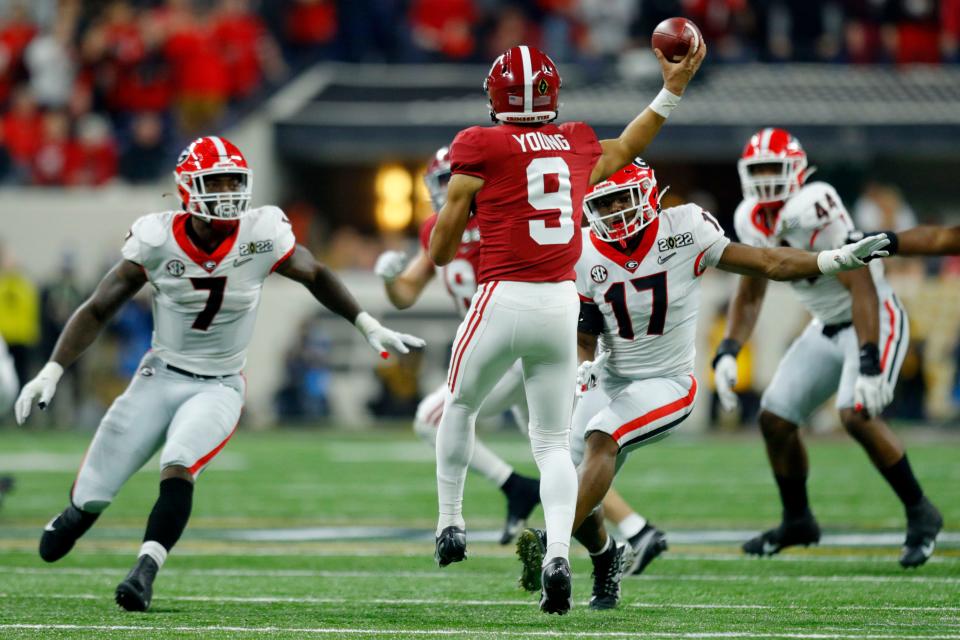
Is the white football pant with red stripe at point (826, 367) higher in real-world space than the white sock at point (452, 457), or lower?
lower

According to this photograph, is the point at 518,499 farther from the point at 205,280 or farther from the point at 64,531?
the point at 64,531

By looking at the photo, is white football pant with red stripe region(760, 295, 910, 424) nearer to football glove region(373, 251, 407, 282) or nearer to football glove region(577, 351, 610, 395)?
football glove region(577, 351, 610, 395)

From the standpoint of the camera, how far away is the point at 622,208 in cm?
582

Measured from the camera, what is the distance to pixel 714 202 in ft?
57.1

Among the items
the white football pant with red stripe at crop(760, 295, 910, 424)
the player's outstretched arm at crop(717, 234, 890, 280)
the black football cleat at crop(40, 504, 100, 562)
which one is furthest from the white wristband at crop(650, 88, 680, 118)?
the black football cleat at crop(40, 504, 100, 562)

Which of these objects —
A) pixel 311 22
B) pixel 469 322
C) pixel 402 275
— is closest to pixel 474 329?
pixel 469 322

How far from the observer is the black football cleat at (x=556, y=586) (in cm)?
512

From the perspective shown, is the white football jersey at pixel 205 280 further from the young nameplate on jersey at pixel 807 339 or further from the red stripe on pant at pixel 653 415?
the young nameplate on jersey at pixel 807 339

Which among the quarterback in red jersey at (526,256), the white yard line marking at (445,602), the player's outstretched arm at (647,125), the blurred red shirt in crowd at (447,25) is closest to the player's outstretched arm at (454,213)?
the quarterback in red jersey at (526,256)

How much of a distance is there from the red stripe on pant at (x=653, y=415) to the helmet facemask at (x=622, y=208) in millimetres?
621

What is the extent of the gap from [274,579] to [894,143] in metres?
11.4

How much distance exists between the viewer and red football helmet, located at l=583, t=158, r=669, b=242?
19.0ft

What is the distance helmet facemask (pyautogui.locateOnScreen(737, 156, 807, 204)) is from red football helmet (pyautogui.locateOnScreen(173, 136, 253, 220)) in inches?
87.7

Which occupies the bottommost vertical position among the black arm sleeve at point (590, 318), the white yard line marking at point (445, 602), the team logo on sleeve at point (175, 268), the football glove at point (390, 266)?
the white yard line marking at point (445, 602)
